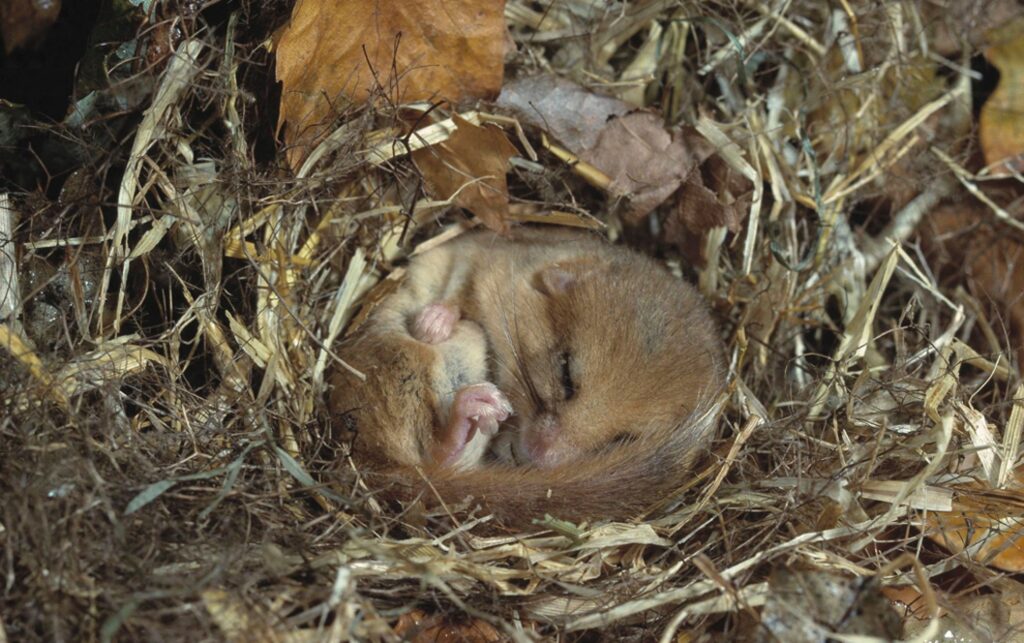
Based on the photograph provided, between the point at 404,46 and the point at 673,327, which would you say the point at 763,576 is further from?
the point at 404,46

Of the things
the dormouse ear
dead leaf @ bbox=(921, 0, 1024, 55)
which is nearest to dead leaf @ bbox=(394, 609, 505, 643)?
the dormouse ear

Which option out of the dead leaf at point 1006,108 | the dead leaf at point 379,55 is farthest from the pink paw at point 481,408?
the dead leaf at point 1006,108

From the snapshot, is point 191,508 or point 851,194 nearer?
point 191,508

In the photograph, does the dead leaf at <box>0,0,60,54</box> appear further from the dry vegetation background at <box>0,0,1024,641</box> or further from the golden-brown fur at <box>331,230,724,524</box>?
the golden-brown fur at <box>331,230,724,524</box>

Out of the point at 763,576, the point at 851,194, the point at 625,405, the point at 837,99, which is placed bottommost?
the point at 763,576

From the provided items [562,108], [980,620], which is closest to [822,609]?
[980,620]

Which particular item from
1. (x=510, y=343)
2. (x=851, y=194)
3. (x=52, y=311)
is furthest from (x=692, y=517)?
(x=52, y=311)
